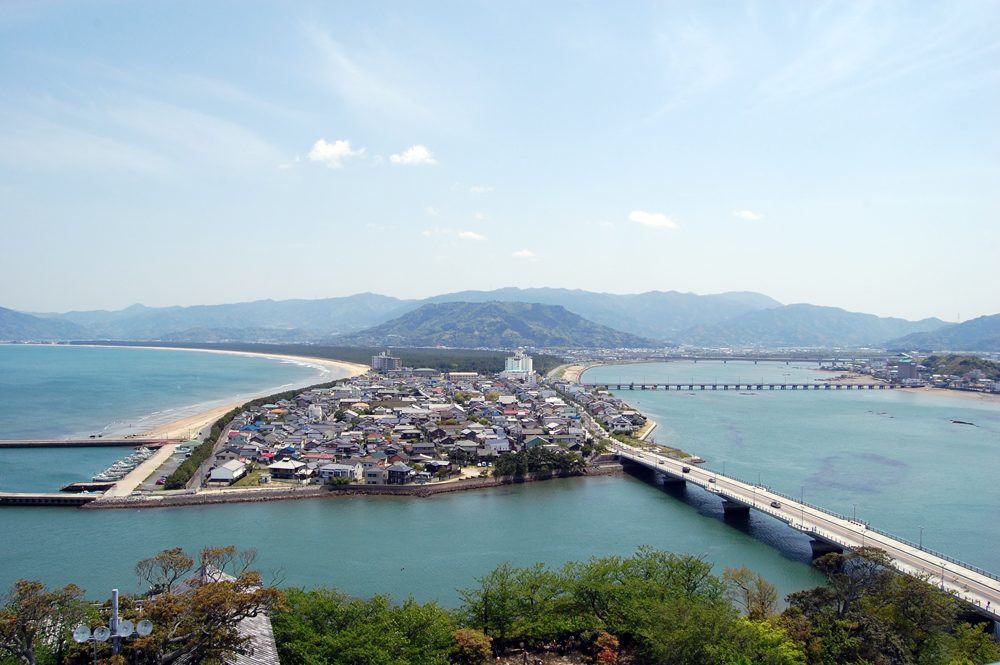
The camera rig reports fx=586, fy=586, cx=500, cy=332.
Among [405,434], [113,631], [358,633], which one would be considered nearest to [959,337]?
[405,434]

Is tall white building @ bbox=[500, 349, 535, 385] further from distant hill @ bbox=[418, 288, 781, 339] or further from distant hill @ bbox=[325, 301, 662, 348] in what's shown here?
distant hill @ bbox=[418, 288, 781, 339]

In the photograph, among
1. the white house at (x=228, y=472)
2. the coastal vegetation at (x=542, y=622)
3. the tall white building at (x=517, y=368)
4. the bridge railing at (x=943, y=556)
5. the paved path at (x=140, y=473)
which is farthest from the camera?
the tall white building at (x=517, y=368)

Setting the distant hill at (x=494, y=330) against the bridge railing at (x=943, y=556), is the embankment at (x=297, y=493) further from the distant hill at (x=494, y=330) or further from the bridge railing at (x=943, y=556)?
the distant hill at (x=494, y=330)

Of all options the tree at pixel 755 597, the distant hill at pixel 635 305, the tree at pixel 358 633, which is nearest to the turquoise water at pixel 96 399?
the tree at pixel 358 633

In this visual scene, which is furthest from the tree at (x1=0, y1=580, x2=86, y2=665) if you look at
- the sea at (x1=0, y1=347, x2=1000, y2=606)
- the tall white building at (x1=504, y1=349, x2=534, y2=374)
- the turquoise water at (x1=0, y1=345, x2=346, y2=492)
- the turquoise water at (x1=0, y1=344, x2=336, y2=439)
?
the tall white building at (x1=504, y1=349, x2=534, y2=374)

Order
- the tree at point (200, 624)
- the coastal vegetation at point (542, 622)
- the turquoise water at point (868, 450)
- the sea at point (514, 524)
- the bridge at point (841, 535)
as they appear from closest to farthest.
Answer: the tree at point (200, 624) < the coastal vegetation at point (542, 622) < the bridge at point (841, 535) < the sea at point (514, 524) < the turquoise water at point (868, 450)

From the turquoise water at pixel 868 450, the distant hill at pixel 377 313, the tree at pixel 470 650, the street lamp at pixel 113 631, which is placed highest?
the distant hill at pixel 377 313

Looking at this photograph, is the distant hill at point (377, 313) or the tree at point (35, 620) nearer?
the tree at point (35, 620)
